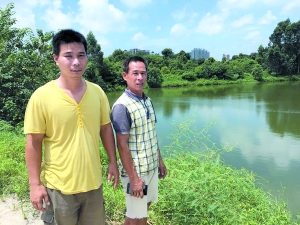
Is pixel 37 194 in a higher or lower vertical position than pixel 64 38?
lower

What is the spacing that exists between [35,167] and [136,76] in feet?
2.24

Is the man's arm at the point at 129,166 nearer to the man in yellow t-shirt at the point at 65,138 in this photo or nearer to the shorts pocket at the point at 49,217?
the man in yellow t-shirt at the point at 65,138

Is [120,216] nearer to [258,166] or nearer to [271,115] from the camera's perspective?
[258,166]

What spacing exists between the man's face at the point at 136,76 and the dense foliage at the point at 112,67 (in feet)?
15.4

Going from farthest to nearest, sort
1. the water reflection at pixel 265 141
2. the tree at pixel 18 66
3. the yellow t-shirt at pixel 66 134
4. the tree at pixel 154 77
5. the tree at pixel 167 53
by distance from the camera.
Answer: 1. the tree at pixel 167 53
2. the tree at pixel 154 77
3. the tree at pixel 18 66
4. the water reflection at pixel 265 141
5. the yellow t-shirt at pixel 66 134

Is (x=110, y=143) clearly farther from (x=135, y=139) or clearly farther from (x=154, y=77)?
(x=154, y=77)

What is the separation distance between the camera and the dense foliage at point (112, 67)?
586cm

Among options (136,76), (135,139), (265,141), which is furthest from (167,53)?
(135,139)

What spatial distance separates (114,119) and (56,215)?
53 centimetres

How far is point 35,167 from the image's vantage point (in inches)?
47.0

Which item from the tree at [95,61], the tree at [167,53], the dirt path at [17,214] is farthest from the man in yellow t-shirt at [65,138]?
the tree at [167,53]

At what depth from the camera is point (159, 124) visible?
28.4ft

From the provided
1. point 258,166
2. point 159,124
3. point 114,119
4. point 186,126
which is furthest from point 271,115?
point 114,119

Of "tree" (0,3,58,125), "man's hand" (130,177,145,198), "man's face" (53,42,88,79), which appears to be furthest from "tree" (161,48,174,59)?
"man's face" (53,42,88,79)
